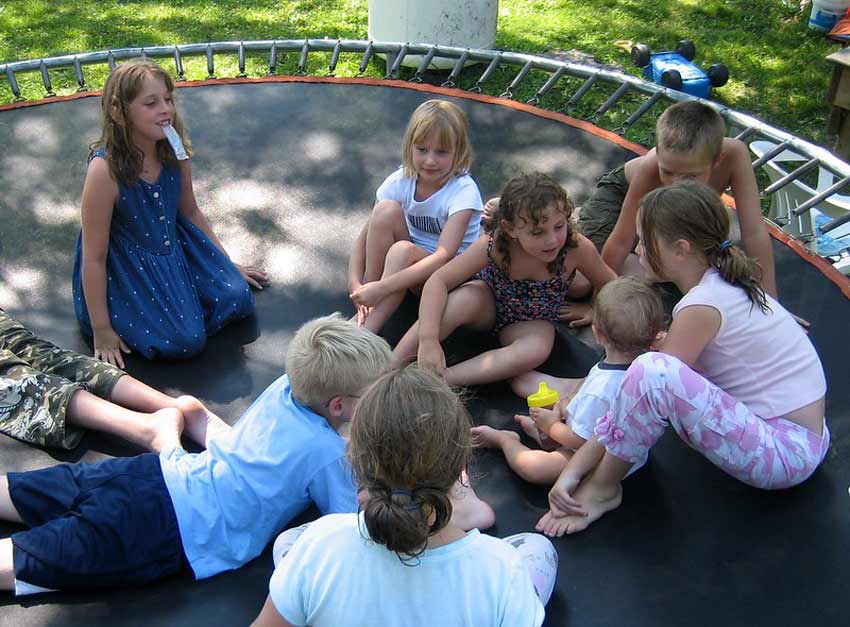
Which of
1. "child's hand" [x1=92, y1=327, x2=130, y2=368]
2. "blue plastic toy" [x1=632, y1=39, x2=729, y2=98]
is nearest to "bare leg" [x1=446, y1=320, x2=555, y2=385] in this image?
"child's hand" [x1=92, y1=327, x2=130, y2=368]

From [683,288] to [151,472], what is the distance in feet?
3.63

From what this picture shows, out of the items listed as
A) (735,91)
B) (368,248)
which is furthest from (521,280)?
(735,91)

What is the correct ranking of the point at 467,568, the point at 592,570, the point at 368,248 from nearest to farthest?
the point at 467,568 < the point at 592,570 < the point at 368,248

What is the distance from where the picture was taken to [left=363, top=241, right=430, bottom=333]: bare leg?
7.51ft

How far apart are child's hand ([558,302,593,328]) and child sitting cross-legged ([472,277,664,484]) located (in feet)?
1.47

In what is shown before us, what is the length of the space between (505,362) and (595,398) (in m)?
0.36

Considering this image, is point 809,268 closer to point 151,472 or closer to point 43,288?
point 151,472

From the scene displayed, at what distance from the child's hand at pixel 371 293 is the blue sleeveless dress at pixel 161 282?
350 millimetres

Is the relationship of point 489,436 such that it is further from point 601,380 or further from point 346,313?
point 346,313

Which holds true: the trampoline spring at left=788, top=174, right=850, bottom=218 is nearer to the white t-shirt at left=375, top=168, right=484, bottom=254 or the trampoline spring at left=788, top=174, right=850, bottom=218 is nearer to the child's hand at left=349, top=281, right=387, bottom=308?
the white t-shirt at left=375, top=168, right=484, bottom=254

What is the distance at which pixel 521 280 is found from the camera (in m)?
2.16

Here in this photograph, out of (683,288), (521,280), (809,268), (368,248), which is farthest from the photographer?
(809,268)

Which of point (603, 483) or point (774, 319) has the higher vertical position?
point (774, 319)

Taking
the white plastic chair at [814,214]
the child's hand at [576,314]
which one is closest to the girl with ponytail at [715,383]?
the child's hand at [576,314]
